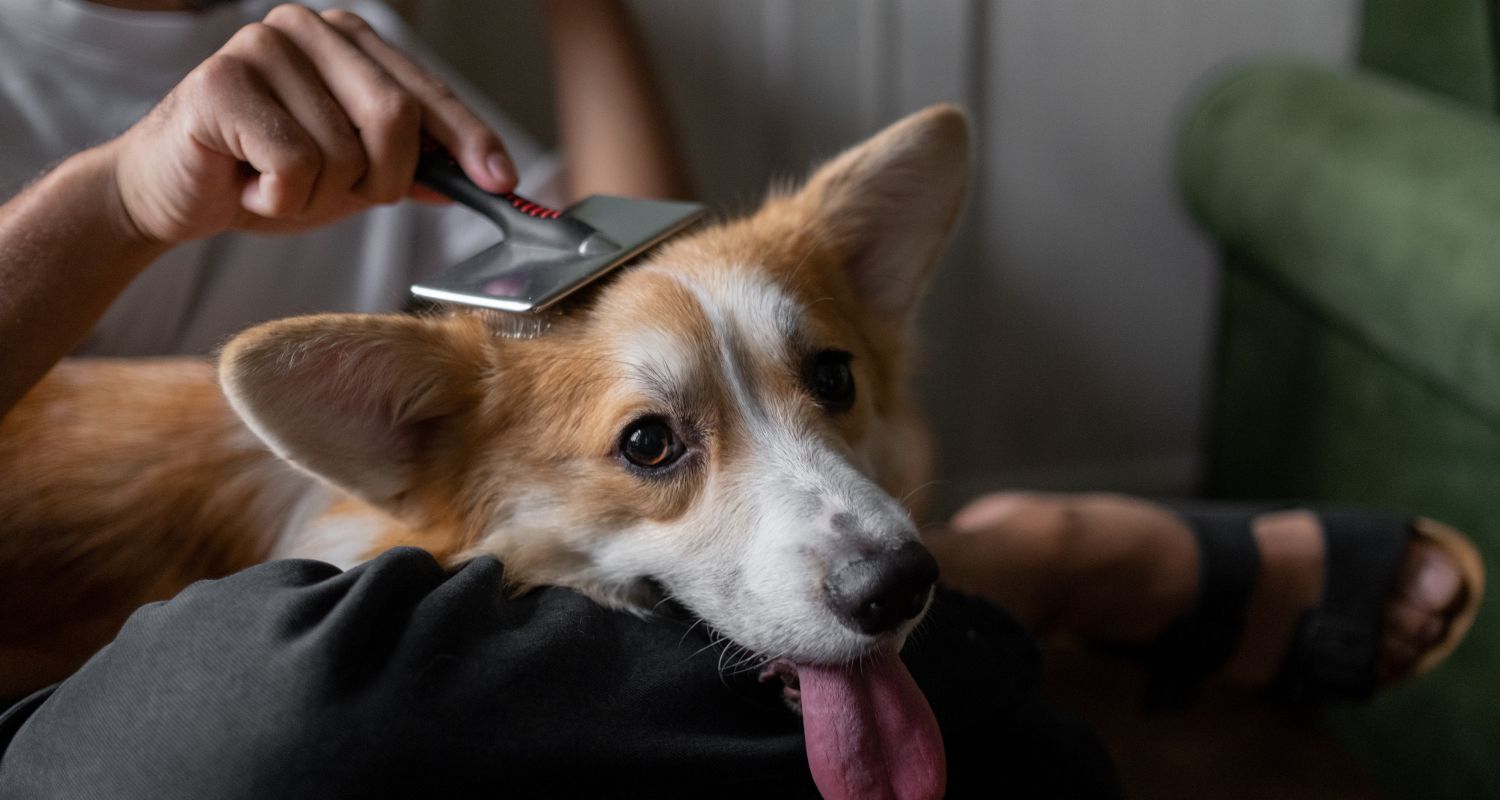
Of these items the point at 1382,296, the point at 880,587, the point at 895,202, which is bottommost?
the point at 1382,296

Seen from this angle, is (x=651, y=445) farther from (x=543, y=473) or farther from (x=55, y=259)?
(x=55, y=259)

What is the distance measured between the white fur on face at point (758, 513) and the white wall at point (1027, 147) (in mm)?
954

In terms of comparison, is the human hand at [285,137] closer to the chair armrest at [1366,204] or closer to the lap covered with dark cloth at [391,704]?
the lap covered with dark cloth at [391,704]

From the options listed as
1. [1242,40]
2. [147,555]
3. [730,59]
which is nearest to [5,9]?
[147,555]

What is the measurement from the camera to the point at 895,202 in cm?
125

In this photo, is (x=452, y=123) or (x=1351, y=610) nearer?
(x=452, y=123)

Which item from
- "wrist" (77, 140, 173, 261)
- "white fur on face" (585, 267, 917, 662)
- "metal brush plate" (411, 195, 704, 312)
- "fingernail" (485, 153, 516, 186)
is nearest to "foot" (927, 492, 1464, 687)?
"white fur on face" (585, 267, 917, 662)

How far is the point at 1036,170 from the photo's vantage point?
2152 mm

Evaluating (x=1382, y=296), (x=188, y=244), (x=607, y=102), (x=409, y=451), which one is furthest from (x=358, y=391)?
(x=1382, y=296)

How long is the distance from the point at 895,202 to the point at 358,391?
0.61 metres

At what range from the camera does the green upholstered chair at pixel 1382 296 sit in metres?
1.46

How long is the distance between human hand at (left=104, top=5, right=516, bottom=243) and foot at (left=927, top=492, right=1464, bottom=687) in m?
0.80

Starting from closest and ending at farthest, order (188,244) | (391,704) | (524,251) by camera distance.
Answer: (391,704) < (524,251) < (188,244)

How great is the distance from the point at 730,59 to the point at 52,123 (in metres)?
1.12
